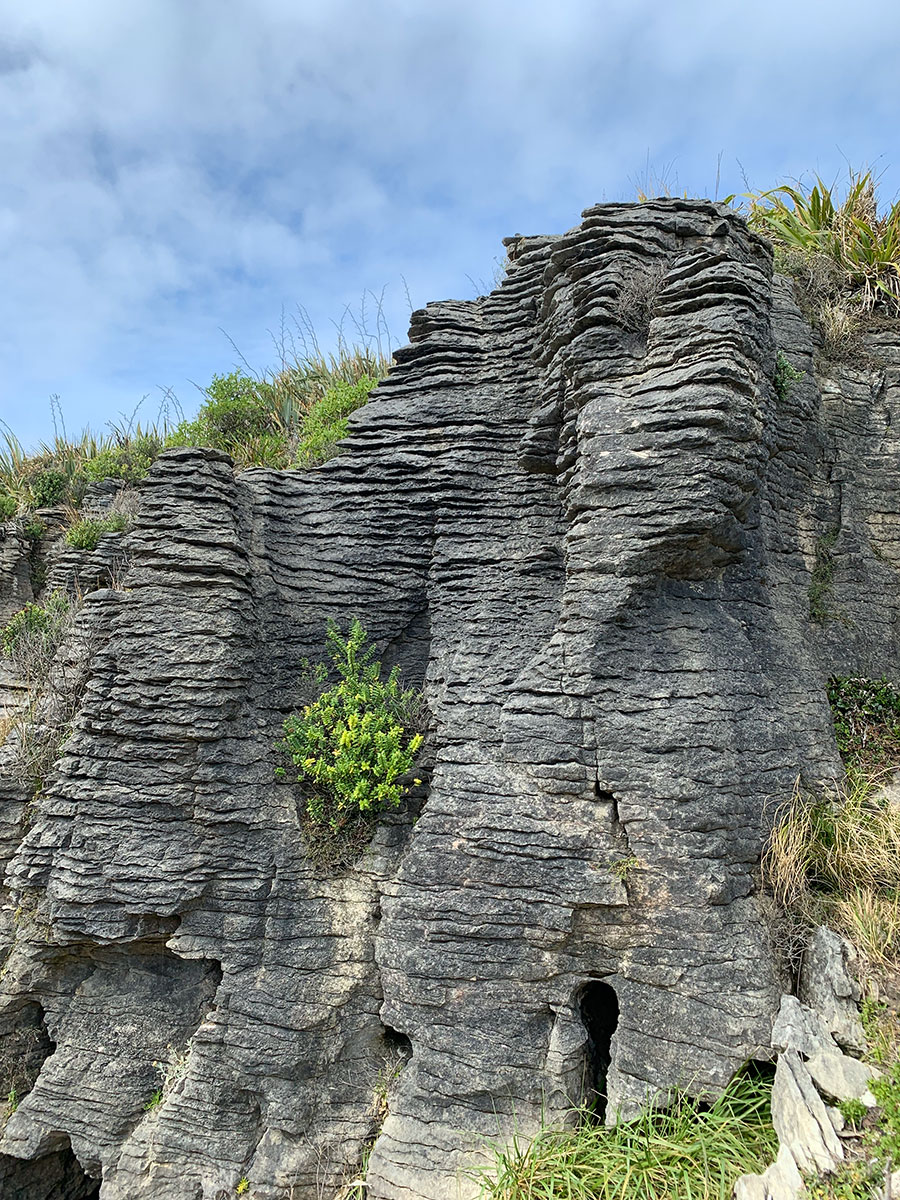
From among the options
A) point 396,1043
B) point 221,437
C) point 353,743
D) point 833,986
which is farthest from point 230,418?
point 833,986

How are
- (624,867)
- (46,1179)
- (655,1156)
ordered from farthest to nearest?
1. (46,1179)
2. (624,867)
3. (655,1156)

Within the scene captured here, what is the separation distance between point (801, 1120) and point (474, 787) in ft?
9.55

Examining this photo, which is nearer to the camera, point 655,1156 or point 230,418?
point 655,1156

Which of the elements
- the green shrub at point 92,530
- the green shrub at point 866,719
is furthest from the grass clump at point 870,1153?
the green shrub at point 92,530

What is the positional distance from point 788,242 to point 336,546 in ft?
23.4

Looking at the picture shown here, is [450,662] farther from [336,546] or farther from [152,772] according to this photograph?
[152,772]

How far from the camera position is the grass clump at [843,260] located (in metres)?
8.45

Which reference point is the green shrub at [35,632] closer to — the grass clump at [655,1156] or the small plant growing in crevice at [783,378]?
the grass clump at [655,1156]

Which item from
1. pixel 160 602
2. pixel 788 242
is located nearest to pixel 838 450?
pixel 788 242

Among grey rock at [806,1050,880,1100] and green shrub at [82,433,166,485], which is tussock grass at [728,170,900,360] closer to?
grey rock at [806,1050,880,1100]

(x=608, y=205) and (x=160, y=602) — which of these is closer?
(x=160, y=602)

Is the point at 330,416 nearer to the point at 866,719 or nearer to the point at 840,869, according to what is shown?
the point at 866,719

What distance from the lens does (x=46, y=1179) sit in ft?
22.3

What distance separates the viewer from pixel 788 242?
9.40m
